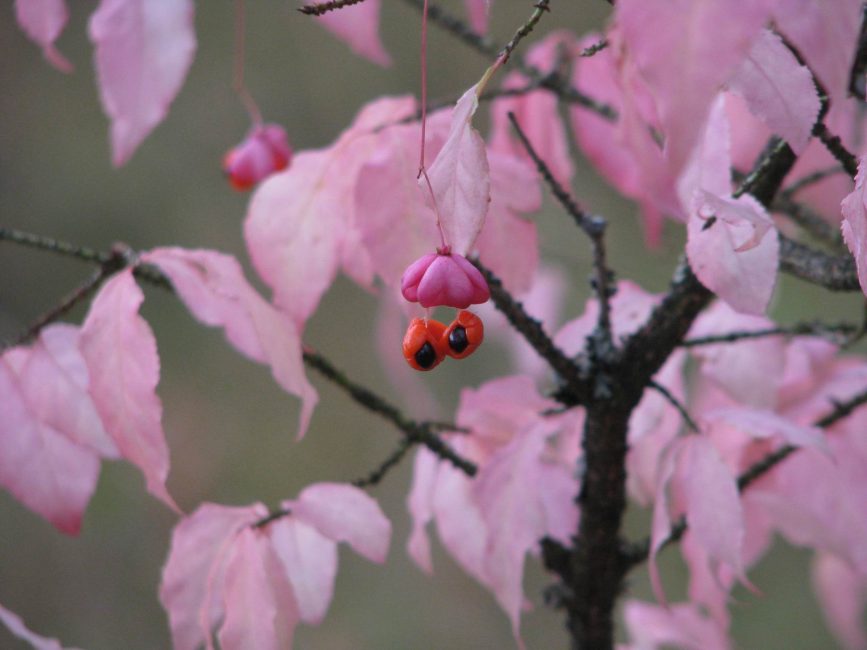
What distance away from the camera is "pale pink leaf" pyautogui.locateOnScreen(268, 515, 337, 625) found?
548 mm

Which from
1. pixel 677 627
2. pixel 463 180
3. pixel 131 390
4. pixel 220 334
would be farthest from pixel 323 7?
pixel 220 334

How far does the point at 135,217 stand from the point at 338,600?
819 mm

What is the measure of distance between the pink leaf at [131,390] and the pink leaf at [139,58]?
0.30ft

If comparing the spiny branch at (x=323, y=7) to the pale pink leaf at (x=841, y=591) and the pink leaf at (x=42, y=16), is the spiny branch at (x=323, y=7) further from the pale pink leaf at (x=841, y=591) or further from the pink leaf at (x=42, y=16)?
the pale pink leaf at (x=841, y=591)

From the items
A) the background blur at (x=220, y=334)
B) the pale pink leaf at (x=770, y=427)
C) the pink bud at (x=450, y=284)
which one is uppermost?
the background blur at (x=220, y=334)

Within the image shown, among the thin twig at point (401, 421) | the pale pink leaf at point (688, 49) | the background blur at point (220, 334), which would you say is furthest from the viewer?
the background blur at point (220, 334)

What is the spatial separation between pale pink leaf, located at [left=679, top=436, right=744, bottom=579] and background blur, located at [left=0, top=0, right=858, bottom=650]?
116cm

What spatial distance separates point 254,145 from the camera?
618 mm

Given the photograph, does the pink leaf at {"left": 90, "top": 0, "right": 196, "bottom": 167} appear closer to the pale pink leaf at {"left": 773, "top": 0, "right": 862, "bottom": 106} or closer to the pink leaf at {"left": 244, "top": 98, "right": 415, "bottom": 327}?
the pink leaf at {"left": 244, "top": 98, "right": 415, "bottom": 327}

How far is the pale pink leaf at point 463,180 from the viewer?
0.31m

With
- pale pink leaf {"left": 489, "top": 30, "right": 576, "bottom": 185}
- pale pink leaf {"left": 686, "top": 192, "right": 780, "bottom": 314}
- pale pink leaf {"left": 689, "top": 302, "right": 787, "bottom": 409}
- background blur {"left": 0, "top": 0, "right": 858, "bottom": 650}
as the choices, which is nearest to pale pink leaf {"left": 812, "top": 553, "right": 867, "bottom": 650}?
pale pink leaf {"left": 689, "top": 302, "right": 787, "bottom": 409}

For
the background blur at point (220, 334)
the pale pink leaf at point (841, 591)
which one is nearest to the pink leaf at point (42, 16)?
the pale pink leaf at point (841, 591)

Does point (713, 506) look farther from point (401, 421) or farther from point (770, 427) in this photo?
point (401, 421)

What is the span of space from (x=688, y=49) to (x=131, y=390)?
30 centimetres
